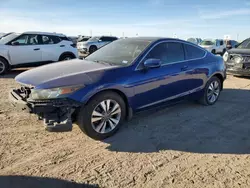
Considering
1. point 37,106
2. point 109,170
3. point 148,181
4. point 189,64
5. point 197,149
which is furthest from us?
point 189,64

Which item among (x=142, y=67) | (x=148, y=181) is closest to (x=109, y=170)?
(x=148, y=181)

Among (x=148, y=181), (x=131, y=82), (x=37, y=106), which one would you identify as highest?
(x=131, y=82)

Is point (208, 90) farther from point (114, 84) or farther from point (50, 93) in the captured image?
point (50, 93)

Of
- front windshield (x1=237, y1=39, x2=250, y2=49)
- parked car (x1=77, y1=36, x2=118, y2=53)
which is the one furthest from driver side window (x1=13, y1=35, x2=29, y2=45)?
parked car (x1=77, y1=36, x2=118, y2=53)

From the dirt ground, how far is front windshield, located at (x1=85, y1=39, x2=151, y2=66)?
1.18 meters

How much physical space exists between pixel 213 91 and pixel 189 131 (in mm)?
1906

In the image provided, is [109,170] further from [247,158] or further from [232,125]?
[232,125]

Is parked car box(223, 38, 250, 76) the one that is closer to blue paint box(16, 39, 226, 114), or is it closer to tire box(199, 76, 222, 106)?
tire box(199, 76, 222, 106)

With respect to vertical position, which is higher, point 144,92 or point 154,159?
point 144,92

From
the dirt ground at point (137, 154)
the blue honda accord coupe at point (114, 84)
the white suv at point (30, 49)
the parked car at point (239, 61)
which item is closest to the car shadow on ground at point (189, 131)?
the dirt ground at point (137, 154)

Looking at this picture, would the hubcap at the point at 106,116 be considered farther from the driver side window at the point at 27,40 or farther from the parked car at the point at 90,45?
the parked car at the point at 90,45

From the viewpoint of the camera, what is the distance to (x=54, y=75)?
138 inches

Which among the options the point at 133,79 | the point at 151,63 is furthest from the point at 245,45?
the point at 133,79

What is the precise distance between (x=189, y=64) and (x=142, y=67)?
1.31 metres
